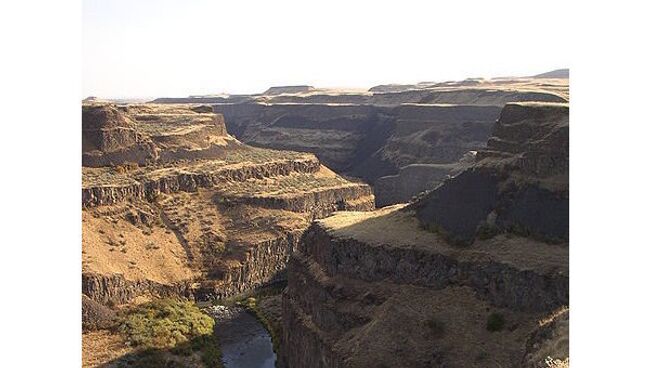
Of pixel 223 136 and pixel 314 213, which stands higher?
pixel 223 136

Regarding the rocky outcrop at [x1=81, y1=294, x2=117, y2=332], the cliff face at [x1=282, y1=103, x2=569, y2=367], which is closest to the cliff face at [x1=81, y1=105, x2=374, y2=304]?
the rocky outcrop at [x1=81, y1=294, x2=117, y2=332]

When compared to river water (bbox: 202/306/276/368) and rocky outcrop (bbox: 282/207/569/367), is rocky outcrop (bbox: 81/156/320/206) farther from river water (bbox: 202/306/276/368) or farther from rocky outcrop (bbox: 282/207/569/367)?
rocky outcrop (bbox: 282/207/569/367)

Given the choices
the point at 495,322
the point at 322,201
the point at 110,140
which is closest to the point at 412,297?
the point at 495,322

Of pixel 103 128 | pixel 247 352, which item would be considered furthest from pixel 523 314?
pixel 103 128

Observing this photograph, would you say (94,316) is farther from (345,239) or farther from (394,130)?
(394,130)

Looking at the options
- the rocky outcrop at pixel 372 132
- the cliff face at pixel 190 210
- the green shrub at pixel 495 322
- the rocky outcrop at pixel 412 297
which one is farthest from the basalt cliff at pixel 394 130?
the green shrub at pixel 495 322

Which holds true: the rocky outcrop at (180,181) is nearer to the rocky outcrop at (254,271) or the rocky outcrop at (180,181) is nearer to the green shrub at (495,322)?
A: the rocky outcrop at (254,271)

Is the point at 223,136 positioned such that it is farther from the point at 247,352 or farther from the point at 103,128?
the point at 247,352
